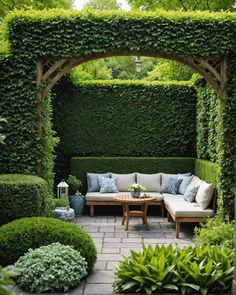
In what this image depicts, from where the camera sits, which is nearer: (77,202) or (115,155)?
(77,202)

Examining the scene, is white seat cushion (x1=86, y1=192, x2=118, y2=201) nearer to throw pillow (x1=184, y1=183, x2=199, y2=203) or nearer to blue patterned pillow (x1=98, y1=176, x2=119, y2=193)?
blue patterned pillow (x1=98, y1=176, x2=119, y2=193)

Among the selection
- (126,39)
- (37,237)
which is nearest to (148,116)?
(126,39)

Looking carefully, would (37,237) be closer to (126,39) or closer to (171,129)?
(126,39)

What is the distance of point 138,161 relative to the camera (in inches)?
408

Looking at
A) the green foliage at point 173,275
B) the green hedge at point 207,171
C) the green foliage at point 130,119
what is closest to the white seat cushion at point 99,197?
the green foliage at point 130,119

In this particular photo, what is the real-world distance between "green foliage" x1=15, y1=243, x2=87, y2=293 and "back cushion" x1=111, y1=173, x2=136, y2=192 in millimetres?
5076

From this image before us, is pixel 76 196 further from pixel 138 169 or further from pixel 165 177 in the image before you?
pixel 165 177

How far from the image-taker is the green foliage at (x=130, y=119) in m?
10.5

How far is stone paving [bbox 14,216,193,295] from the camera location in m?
4.88

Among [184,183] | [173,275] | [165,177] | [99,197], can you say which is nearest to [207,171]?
[184,183]

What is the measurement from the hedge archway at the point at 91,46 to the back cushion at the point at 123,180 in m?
3.00

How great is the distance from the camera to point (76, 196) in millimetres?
9555

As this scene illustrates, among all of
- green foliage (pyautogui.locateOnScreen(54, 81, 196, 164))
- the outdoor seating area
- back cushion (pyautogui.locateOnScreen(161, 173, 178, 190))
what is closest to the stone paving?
the outdoor seating area

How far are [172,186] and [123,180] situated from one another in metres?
1.17
